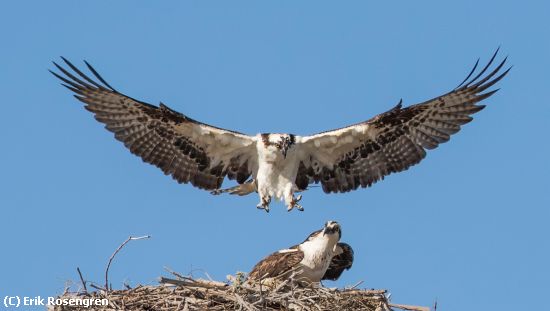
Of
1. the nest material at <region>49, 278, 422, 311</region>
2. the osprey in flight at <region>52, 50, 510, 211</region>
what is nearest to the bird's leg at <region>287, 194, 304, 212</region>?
the osprey in flight at <region>52, 50, 510, 211</region>

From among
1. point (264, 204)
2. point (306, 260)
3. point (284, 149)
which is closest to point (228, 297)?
point (306, 260)

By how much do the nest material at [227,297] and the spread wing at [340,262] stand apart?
1240 mm

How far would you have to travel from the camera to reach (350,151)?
46.8 feet

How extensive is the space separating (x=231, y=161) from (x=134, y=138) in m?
1.20

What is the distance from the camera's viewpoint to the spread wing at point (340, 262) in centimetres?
1279

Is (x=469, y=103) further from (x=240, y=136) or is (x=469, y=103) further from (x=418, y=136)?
(x=240, y=136)

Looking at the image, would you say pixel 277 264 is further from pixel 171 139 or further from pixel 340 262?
pixel 171 139

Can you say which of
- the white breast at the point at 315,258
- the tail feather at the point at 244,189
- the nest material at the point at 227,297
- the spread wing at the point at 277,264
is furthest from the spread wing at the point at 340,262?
the tail feather at the point at 244,189

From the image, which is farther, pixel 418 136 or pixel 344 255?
pixel 418 136

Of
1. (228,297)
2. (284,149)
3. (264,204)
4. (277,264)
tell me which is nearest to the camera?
(228,297)

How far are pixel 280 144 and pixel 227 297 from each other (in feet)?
9.97

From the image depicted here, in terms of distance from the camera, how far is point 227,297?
1116cm

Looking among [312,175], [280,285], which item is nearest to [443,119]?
[312,175]

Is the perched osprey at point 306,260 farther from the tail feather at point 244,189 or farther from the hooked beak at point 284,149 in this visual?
the tail feather at point 244,189
